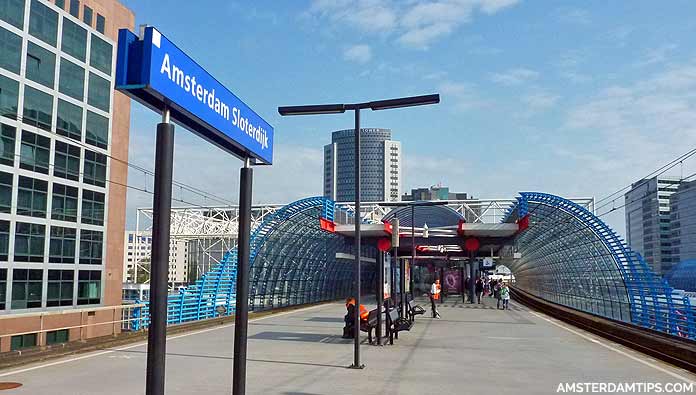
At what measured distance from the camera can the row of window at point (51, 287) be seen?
26.8 m

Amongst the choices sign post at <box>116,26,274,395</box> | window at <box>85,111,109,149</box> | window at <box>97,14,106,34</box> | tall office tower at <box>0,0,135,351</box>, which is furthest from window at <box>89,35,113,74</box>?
sign post at <box>116,26,274,395</box>

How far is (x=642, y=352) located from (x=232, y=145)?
14442mm

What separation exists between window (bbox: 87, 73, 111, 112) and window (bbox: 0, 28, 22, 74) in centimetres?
450

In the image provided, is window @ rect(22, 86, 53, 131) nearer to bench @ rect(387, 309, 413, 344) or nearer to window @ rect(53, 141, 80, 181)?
window @ rect(53, 141, 80, 181)

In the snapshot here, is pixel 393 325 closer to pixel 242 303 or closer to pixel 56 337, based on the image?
pixel 242 303

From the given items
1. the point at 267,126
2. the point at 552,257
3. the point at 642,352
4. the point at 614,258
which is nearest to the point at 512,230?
the point at 614,258

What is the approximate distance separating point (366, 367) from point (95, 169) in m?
24.6

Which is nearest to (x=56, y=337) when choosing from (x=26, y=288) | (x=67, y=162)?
(x=26, y=288)

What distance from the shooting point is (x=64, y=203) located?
2970 cm

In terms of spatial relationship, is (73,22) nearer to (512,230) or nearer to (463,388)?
(512,230)

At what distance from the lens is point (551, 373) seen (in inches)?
460

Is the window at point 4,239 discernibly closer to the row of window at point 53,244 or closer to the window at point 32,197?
the row of window at point 53,244

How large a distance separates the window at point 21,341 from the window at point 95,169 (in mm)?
8109

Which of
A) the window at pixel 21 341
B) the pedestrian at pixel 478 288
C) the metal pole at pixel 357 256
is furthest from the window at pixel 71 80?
the pedestrian at pixel 478 288
